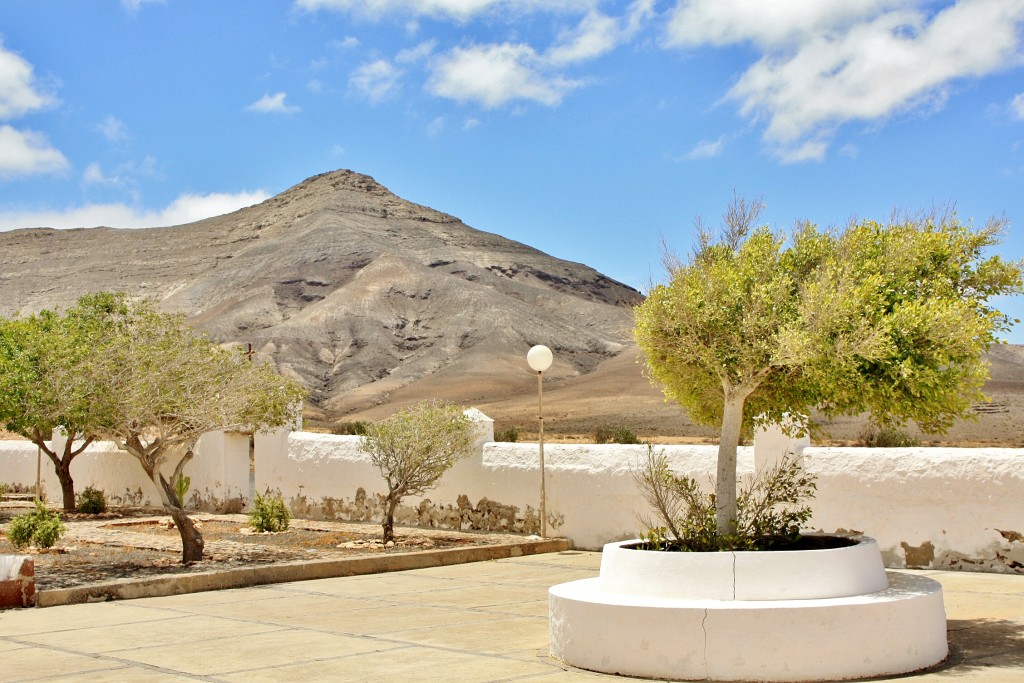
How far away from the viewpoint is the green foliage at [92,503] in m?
20.8

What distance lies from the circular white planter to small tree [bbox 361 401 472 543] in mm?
7747

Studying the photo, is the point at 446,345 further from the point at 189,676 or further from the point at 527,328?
the point at 189,676

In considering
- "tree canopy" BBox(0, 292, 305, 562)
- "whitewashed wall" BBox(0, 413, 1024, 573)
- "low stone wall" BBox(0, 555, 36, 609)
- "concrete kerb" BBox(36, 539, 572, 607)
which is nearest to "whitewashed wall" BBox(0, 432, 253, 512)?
"whitewashed wall" BBox(0, 413, 1024, 573)

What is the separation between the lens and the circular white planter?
20.6ft

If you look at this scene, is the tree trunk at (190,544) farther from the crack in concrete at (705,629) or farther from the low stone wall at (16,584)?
the crack in concrete at (705,629)

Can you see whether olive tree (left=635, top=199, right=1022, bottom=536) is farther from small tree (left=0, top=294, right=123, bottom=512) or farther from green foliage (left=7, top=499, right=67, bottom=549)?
green foliage (left=7, top=499, right=67, bottom=549)

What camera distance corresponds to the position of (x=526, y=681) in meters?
6.49

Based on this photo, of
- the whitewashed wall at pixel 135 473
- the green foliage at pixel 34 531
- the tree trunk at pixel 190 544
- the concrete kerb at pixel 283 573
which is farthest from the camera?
the whitewashed wall at pixel 135 473

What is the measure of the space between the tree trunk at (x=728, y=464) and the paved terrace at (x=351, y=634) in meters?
1.63

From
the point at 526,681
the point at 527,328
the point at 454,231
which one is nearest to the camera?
the point at 526,681

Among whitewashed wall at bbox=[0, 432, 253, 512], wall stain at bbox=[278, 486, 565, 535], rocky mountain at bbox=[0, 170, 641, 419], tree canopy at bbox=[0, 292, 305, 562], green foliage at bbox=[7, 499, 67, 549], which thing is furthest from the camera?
rocky mountain at bbox=[0, 170, 641, 419]

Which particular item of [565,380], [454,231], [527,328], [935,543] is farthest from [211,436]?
[454,231]

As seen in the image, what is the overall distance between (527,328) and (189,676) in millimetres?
79855

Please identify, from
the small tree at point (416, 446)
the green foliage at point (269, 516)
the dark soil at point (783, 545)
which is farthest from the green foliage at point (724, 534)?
the green foliage at point (269, 516)
